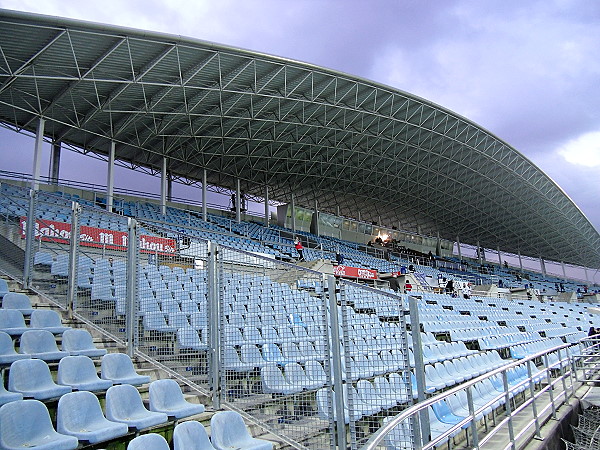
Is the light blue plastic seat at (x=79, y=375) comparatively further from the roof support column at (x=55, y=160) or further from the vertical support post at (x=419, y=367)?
the roof support column at (x=55, y=160)

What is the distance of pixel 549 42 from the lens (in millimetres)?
26531

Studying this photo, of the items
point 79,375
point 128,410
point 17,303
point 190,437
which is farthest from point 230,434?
point 17,303

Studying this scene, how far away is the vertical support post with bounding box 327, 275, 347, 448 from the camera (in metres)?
4.35

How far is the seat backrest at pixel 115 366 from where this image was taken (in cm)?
469

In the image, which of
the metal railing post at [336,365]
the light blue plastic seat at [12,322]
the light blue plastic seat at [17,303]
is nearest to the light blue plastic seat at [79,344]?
the light blue plastic seat at [12,322]

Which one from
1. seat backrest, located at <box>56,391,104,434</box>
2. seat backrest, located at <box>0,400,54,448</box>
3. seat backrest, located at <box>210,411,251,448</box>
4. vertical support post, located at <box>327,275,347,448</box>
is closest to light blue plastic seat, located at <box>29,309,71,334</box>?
seat backrest, located at <box>56,391,104,434</box>

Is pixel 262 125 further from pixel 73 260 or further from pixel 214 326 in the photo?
pixel 214 326

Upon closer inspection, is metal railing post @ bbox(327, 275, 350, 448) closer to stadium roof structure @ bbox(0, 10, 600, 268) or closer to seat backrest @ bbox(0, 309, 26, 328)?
seat backrest @ bbox(0, 309, 26, 328)

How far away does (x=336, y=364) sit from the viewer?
14.9 ft

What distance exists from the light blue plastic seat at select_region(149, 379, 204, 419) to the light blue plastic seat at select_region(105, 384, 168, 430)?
0.48ft

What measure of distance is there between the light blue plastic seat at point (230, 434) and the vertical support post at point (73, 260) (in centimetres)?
317

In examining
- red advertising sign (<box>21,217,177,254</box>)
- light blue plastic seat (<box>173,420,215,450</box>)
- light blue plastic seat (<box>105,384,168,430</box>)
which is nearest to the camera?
light blue plastic seat (<box>173,420,215,450</box>)

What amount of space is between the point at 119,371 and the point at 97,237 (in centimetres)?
296

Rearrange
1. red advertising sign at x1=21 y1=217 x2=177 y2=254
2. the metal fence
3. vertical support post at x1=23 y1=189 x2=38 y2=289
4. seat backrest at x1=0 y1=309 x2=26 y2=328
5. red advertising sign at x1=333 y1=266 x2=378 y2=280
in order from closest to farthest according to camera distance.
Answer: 1. the metal fence
2. seat backrest at x1=0 y1=309 x2=26 y2=328
3. red advertising sign at x1=21 y1=217 x2=177 y2=254
4. vertical support post at x1=23 y1=189 x2=38 y2=289
5. red advertising sign at x1=333 y1=266 x2=378 y2=280
